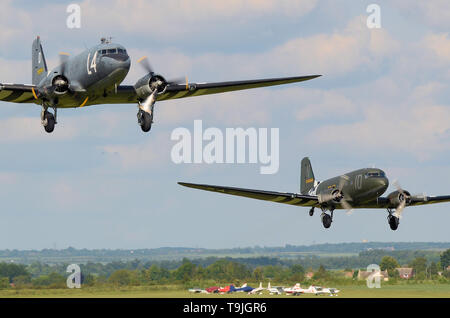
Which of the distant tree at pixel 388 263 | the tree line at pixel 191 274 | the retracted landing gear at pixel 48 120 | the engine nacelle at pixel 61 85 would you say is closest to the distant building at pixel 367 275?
the tree line at pixel 191 274

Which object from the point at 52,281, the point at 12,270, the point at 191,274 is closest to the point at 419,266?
the point at 191,274

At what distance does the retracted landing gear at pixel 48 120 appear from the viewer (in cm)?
3869

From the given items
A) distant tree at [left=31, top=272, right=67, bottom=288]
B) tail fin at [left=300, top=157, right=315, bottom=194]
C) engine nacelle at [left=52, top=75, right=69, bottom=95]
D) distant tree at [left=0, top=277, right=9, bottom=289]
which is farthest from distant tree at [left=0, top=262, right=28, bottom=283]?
engine nacelle at [left=52, top=75, right=69, bottom=95]

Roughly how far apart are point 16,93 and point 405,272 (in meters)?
79.3

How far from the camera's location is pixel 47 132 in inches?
1513

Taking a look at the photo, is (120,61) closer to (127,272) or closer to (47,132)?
(47,132)

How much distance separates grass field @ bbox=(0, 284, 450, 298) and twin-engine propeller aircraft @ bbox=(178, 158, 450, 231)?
35012 mm

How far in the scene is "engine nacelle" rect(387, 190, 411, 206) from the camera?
51.8m

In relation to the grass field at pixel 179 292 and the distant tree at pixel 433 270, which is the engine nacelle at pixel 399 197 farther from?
the distant tree at pixel 433 270

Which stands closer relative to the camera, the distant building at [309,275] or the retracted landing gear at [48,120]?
the retracted landing gear at [48,120]

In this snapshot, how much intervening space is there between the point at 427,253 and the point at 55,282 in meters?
Answer: 61.4

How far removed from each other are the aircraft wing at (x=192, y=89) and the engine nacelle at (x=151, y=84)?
0.63m
